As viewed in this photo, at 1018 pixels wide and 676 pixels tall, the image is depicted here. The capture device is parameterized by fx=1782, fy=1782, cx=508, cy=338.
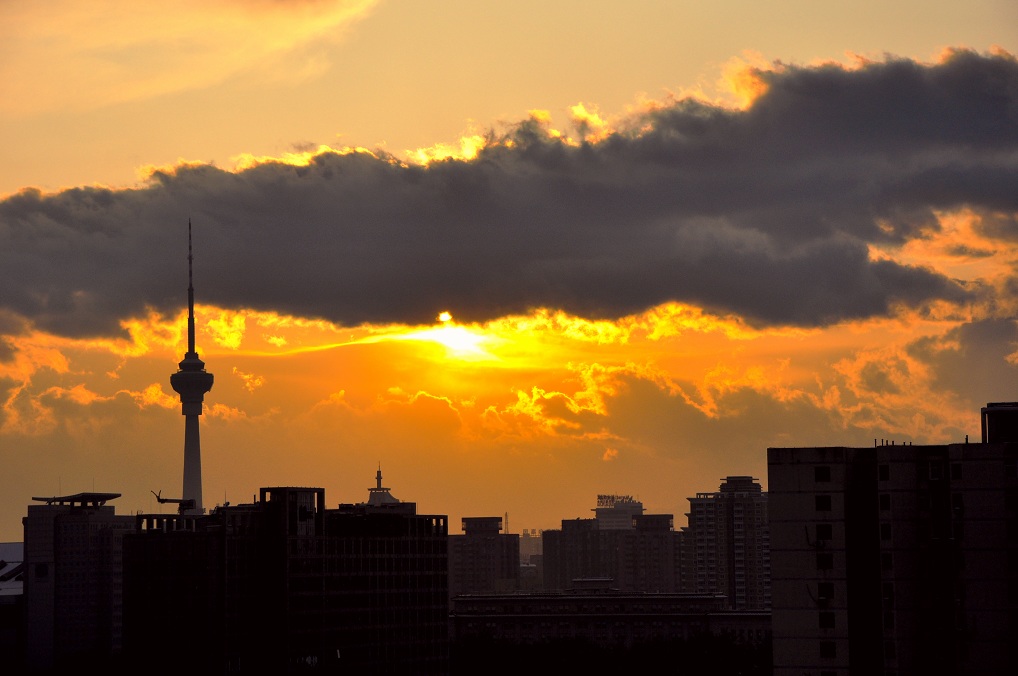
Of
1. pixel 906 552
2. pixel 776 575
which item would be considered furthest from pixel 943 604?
pixel 776 575

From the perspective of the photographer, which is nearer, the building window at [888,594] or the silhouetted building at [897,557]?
the silhouetted building at [897,557]

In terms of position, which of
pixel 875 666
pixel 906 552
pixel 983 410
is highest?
pixel 983 410

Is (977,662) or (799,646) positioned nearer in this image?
(977,662)

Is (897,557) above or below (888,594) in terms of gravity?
above

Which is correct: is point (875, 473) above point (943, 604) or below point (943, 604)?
above

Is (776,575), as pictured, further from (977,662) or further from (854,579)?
(977,662)

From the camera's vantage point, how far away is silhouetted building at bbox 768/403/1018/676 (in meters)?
143

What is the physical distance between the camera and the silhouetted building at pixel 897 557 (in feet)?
470

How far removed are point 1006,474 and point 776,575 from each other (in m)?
21.7

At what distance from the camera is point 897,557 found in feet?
482

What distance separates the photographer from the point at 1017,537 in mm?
143625

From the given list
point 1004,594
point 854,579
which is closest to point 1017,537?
point 1004,594

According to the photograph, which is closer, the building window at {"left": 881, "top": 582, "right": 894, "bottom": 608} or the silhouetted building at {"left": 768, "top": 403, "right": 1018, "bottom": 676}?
the silhouetted building at {"left": 768, "top": 403, "right": 1018, "bottom": 676}

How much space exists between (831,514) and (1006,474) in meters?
15.7
